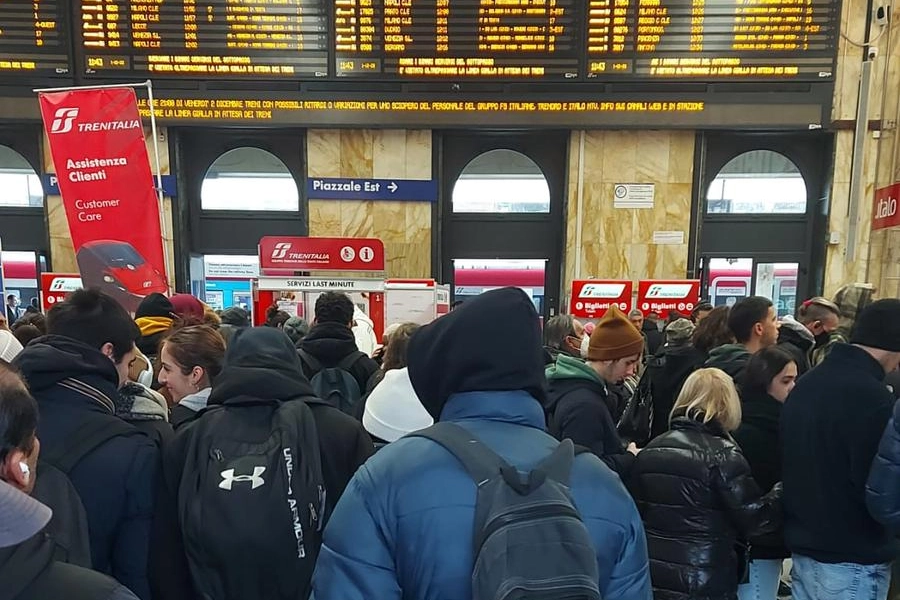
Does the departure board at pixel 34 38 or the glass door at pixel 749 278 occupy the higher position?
the departure board at pixel 34 38

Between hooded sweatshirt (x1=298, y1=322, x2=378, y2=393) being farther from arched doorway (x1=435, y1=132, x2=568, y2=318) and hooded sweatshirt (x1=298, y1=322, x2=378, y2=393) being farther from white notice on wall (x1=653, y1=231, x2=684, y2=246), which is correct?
white notice on wall (x1=653, y1=231, x2=684, y2=246)

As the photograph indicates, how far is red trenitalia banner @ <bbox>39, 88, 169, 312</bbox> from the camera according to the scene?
4.79 metres

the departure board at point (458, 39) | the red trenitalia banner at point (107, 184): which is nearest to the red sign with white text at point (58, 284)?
the red trenitalia banner at point (107, 184)

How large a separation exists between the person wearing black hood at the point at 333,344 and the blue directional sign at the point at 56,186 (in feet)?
23.3

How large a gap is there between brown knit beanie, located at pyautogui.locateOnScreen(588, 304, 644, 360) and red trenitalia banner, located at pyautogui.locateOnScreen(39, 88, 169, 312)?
395cm

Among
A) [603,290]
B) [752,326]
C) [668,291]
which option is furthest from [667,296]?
[752,326]

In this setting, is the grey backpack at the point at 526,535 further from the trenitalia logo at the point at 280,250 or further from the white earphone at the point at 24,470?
the trenitalia logo at the point at 280,250

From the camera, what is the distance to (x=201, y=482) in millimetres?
1470

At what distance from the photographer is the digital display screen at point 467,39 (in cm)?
780

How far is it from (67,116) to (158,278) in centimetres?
157

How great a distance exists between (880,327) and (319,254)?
564 centimetres

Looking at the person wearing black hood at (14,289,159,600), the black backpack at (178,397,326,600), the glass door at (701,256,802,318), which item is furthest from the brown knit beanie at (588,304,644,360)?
the glass door at (701,256,802,318)

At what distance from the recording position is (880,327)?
6.80ft

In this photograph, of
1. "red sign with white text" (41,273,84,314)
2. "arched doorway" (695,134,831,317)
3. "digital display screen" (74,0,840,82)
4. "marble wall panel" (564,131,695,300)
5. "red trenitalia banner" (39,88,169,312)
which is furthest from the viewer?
"arched doorway" (695,134,831,317)
